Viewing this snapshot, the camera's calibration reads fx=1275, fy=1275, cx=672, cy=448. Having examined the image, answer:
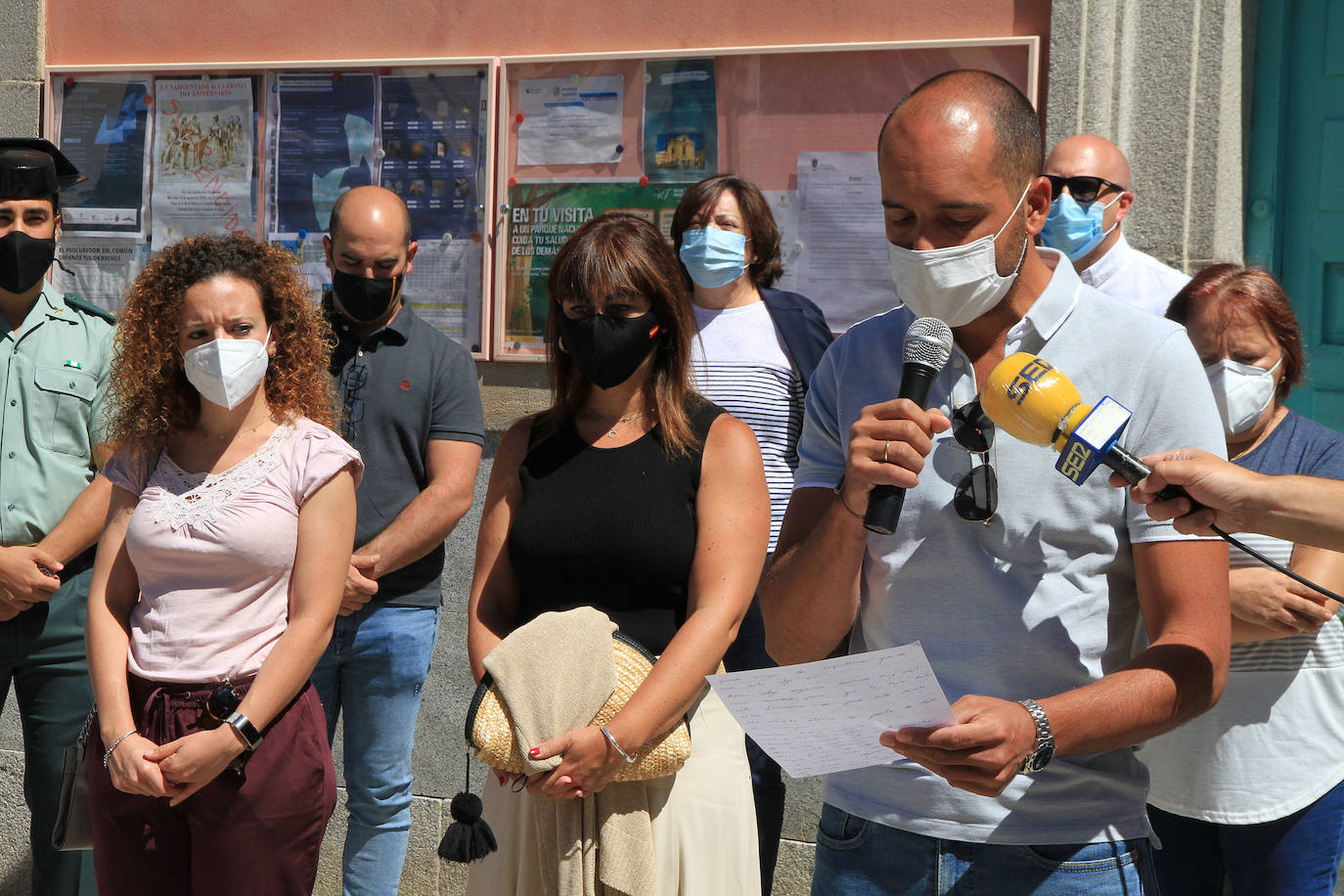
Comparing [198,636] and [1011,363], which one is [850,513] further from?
[198,636]

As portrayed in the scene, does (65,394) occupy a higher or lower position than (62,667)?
higher

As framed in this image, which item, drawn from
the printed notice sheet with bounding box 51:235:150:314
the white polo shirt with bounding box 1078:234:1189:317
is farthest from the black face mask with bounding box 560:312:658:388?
the printed notice sheet with bounding box 51:235:150:314

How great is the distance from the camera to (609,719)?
8.83ft

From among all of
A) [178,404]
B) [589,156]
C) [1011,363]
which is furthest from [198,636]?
[589,156]

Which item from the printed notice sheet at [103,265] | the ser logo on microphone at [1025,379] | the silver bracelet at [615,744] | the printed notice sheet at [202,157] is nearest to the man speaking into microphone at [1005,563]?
the ser logo on microphone at [1025,379]

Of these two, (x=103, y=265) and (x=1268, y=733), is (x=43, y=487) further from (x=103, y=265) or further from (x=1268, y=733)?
(x=1268, y=733)

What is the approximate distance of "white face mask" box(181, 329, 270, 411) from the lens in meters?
3.17

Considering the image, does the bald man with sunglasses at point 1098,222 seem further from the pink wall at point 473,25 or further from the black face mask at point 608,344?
the black face mask at point 608,344

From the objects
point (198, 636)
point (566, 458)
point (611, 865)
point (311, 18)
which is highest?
point (311, 18)

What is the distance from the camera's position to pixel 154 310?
3.33m

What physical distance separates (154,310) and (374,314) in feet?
3.18

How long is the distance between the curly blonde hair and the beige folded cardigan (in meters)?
1.08

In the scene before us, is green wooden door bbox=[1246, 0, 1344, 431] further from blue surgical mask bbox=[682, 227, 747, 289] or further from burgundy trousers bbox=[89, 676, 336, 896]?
burgundy trousers bbox=[89, 676, 336, 896]

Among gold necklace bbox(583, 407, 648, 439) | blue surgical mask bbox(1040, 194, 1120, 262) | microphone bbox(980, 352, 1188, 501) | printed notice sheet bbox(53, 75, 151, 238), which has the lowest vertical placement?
gold necklace bbox(583, 407, 648, 439)
